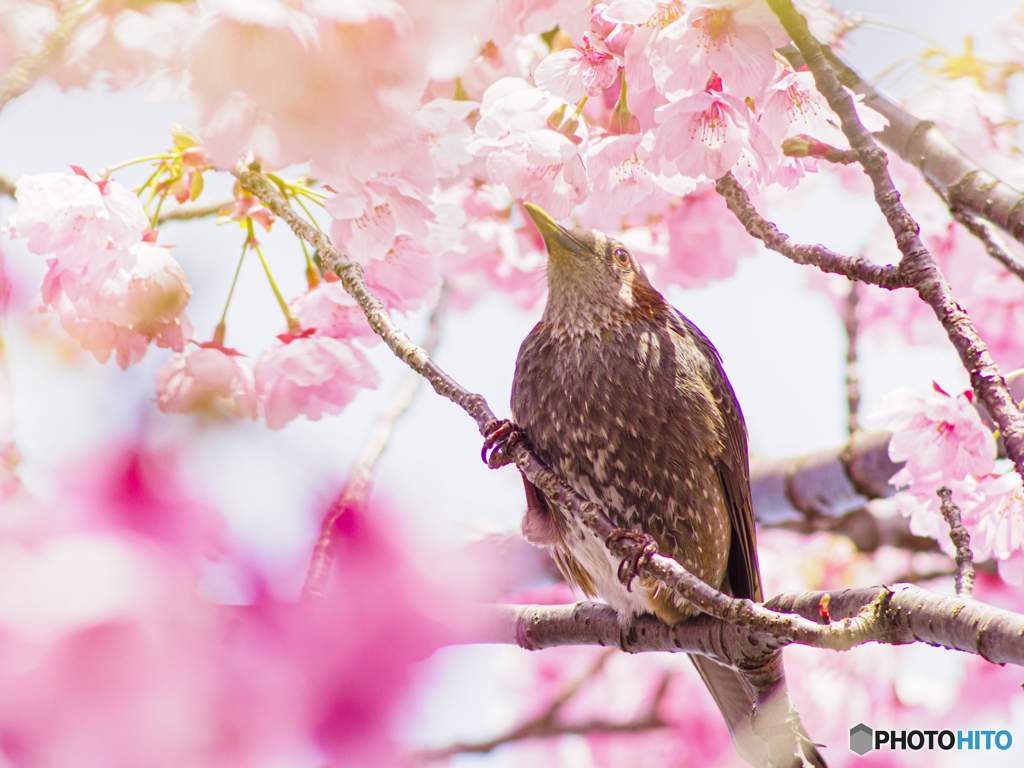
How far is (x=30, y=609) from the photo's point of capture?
1.72ft

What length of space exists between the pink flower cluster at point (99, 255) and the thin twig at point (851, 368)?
224 centimetres

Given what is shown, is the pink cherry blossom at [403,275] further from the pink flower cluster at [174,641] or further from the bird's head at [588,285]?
the pink flower cluster at [174,641]

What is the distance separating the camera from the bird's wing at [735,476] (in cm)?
190

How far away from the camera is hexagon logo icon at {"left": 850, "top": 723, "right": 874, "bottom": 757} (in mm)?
2465

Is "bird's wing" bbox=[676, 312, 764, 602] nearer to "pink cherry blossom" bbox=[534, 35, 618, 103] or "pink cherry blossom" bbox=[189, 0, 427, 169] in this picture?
"pink cherry blossom" bbox=[534, 35, 618, 103]

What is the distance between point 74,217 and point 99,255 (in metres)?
0.08

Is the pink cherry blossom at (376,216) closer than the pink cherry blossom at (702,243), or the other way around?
the pink cherry blossom at (376,216)

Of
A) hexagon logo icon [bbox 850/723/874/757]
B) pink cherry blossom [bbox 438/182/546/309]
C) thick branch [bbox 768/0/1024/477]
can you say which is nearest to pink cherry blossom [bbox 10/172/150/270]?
thick branch [bbox 768/0/1024/477]

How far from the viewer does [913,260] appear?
50.3 inches

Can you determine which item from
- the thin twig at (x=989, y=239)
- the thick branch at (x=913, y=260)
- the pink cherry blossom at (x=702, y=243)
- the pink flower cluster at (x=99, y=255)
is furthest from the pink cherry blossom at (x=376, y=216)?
the pink cherry blossom at (x=702, y=243)

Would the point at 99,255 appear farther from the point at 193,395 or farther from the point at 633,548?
the point at 633,548

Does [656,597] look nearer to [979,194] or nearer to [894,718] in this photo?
[979,194]

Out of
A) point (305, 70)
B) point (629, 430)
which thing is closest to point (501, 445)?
point (629, 430)

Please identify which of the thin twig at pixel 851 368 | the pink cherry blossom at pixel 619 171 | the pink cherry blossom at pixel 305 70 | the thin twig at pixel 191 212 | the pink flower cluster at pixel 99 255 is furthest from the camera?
the thin twig at pixel 851 368
